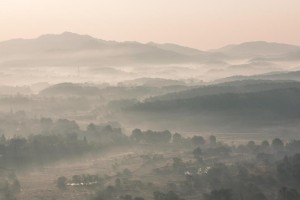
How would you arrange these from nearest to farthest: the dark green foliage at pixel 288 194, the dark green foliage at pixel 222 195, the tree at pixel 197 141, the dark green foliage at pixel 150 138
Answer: the dark green foliage at pixel 288 194 < the dark green foliage at pixel 222 195 < the tree at pixel 197 141 < the dark green foliage at pixel 150 138

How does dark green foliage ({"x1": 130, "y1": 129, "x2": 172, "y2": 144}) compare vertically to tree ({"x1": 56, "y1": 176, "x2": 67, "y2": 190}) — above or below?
above

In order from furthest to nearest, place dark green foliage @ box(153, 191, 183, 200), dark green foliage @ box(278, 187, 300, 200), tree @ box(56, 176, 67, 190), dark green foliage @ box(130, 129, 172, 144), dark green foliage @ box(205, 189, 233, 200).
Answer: dark green foliage @ box(130, 129, 172, 144)
tree @ box(56, 176, 67, 190)
dark green foliage @ box(153, 191, 183, 200)
dark green foliage @ box(205, 189, 233, 200)
dark green foliage @ box(278, 187, 300, 200)

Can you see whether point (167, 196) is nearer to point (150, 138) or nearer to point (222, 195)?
point (222, 195)

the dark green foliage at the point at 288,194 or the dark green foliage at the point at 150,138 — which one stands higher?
the dark green foliage at the point at 150,138

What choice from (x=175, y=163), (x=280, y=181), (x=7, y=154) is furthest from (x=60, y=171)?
(x=280, y=181)

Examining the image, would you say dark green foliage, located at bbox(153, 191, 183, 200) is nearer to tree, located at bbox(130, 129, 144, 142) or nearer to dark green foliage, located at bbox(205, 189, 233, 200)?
dark green foliage, located at bbox(205, 189, 233, 200)

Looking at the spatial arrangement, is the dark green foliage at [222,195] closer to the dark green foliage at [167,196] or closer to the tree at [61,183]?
the dark green foliage at [167,196]

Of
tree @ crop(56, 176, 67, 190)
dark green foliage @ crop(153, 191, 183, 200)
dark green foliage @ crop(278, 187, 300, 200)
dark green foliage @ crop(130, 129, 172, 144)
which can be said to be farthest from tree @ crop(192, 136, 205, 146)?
dark green foliage @ crop(278, 187, 300, 200)

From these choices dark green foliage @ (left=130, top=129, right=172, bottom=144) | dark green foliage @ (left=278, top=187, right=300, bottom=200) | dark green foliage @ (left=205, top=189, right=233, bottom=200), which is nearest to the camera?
dark green foliage @ (left=278, top=187, right=300, bottom=200)

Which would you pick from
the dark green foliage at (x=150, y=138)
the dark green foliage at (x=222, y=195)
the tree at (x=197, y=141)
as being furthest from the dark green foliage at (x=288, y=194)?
the dark green foliage at (x=150, y=138)

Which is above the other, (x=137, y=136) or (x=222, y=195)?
(x=137, y=136)

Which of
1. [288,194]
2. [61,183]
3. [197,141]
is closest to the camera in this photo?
[288,194]

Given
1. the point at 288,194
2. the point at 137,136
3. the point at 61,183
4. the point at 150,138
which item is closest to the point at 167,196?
the point at 288,194

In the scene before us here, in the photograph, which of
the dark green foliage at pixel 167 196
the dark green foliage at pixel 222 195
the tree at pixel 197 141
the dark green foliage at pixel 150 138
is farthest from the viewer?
the dark green foliage at pixel 150 138
